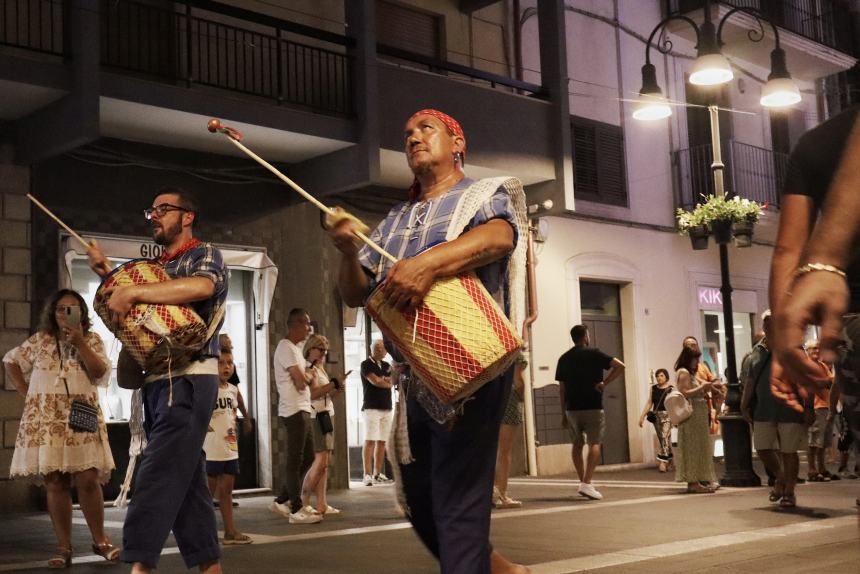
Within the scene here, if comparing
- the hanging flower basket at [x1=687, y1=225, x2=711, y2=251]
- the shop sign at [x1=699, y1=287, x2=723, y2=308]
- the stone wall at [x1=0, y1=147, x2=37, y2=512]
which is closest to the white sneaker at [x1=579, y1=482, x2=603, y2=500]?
the stone wall at [x1=0, y1=147, x2=37, y2=512]

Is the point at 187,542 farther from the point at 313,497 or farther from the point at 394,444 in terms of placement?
the point at 313,497

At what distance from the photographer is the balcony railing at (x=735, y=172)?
21219 mm

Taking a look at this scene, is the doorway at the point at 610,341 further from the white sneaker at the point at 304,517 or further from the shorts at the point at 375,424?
the white sneaker at the point at 304,517

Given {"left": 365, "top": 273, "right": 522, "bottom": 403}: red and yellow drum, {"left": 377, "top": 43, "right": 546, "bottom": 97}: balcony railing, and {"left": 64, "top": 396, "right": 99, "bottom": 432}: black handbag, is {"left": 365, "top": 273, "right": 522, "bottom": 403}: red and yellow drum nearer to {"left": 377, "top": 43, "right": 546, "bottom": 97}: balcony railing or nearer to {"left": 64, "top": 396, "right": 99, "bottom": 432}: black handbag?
{"left": 64, "top": 396, "right": 99, "bottom": 432}: black handbag

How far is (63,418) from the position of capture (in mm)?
7750

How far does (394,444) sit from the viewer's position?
404cm

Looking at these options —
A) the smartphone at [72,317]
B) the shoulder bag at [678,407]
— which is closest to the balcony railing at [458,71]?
the shoulder bag at [678,407]

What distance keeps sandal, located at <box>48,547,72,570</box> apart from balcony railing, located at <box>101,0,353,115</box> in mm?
6836

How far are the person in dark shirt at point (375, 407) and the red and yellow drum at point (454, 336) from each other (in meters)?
12.1

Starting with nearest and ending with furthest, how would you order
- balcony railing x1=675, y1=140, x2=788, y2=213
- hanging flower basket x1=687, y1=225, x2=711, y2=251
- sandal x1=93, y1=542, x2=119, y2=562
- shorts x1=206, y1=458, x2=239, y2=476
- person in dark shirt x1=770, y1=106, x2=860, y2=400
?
person in dark shirt x1=770, y1=106, x2=860, y2=400
sandal x1=93, y1=542, x2=119, y2=562
shorts x1=206, y1=458, x2=239, y2=476
hanging flower basket x1=687, y1=225, x2=711, y2=251
balcony railing x1=675, y1=140, x2=788, y2=213

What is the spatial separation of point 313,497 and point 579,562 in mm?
7075

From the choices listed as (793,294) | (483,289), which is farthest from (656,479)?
(793,294)

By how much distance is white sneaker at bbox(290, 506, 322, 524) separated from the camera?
10031 millimetres

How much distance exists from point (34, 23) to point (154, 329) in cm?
937
